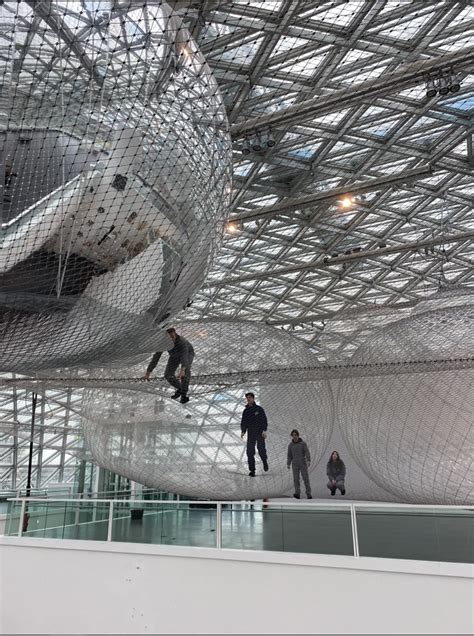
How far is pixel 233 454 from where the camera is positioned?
6316mm

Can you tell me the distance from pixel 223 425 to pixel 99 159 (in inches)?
189

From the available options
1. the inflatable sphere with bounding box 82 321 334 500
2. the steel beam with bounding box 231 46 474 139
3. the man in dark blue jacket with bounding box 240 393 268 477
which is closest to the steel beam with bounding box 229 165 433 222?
the steel beam with bounding box 231 46 474 139

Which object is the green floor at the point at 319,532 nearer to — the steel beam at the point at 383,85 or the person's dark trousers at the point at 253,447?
the person's dark trousers at the point at 253,447

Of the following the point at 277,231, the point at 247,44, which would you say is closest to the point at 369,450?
the point at 247,44

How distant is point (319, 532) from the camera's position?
5.09m

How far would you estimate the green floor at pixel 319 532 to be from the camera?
15.3ft

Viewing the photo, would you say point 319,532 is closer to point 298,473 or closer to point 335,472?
point 298,473

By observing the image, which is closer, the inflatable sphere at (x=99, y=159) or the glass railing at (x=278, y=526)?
the inflatable sphere at (x=99, y=159)

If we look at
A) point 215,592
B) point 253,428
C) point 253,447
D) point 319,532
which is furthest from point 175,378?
point 215,592

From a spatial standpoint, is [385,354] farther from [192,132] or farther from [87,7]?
[87,7]

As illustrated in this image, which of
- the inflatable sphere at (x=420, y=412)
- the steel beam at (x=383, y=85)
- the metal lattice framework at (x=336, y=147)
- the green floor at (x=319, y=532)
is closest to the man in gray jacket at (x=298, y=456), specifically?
the inflatable sphere at (x=420, y=412)

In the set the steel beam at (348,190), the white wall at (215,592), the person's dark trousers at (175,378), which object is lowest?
the white wall at (215,592)

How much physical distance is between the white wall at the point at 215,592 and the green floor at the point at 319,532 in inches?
5.3

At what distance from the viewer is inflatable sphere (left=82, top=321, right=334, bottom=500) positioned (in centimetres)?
620
